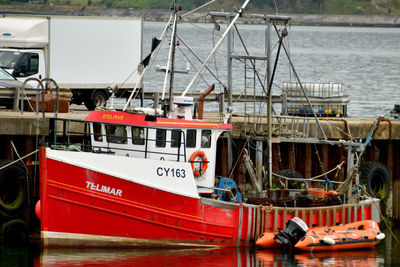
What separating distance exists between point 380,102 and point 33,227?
35049mm

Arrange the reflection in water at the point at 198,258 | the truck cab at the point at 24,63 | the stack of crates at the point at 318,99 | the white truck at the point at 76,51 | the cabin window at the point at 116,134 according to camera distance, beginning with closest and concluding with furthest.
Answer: the reflection in water at the point at 198,258 < the cabin window at the point at 116,134 < the stack of crates at the point at 318,99 < the truck cab at the point at 24,63 < the white truck at the point at 76,51

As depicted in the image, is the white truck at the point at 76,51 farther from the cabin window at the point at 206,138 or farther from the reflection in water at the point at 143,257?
the reflection in water at the point at 143,257

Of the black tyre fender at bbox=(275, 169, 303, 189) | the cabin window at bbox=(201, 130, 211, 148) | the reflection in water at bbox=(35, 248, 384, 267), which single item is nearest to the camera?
the reflection in water at bbox=(35, 248, 384, 267)

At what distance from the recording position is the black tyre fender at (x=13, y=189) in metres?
23.4

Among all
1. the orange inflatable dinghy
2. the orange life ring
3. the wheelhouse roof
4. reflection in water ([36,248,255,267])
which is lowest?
reflection in water ([36,248,255,267])

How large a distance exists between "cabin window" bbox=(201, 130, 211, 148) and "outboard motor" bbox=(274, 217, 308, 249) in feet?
8.93

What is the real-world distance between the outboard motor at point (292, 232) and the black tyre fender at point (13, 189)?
6454mm

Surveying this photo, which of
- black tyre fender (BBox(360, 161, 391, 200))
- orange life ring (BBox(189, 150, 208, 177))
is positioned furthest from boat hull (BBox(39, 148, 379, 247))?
black tyre fender (BBox(360, 161, 391, 200))

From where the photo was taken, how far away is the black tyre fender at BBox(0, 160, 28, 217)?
23422 mm

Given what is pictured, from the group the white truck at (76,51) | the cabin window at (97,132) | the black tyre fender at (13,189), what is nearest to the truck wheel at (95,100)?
the white truck at (76,51)

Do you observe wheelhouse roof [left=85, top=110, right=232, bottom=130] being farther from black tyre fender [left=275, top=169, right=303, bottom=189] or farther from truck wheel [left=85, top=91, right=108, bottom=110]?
truck wheel [left=85, top=91, right=108, bottom=110]

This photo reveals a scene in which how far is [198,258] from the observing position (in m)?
21.5

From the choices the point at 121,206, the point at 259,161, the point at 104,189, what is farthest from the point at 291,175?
the point at 104,189

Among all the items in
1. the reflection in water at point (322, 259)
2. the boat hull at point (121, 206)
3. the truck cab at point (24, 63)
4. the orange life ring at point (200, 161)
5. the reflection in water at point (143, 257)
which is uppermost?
the truck cab at point (24, 63)
